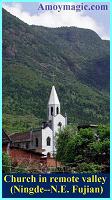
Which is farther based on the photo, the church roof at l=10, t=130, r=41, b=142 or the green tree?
the church roof at l=10, t=130, r=41, b=142

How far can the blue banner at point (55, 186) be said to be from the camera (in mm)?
10992

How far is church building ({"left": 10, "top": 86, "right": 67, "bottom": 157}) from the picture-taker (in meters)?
54.6

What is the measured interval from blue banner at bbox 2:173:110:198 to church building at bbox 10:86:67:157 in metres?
41.5

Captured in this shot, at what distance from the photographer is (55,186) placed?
1111 centimetres

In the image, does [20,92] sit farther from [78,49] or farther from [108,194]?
[108,194]

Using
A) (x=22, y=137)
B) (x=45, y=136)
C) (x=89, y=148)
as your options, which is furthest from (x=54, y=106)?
(x=89, y=148)

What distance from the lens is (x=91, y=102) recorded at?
82.8 m

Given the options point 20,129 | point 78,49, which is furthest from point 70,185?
point 78,49

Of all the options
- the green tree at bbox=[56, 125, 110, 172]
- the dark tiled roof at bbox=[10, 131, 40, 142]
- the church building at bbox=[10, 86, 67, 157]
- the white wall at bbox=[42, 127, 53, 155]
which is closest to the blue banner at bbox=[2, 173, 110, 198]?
the green tree at bbox=[56, 125, 110, 172]

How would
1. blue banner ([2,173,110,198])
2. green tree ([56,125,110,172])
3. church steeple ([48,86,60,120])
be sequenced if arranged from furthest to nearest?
church steeple ([48,86,60,120]) → green tree ([56,125,110,172]) → blue banner ([2,173,110,198])

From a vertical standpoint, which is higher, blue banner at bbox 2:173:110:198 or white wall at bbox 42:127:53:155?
blue banner at bbox 2:173:110:198

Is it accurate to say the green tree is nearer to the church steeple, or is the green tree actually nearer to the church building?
the church building

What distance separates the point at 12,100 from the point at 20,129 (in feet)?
17.2

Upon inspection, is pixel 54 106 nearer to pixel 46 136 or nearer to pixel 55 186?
pixel 46 136
